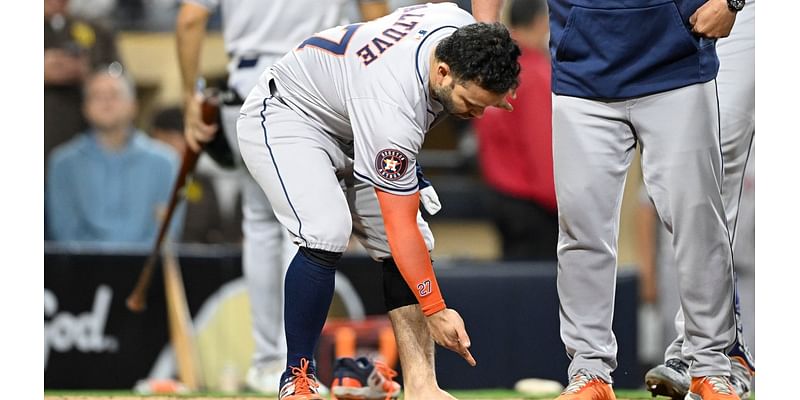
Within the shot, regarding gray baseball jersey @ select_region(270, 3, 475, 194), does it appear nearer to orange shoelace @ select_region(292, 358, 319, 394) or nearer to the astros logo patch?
the astros logo patch

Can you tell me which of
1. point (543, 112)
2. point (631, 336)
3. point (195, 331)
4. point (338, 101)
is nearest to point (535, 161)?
point (543, 112)

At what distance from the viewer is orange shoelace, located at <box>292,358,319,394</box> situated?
433 centimetres

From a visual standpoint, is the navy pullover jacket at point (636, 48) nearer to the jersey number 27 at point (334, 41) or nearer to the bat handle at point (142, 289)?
the jersey number 27 at point (334, 41)

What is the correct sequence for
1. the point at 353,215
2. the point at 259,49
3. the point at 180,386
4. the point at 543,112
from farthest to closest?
the point at 543,112 < the point at 180,386 < the point at 259,49 < the point at 353,215

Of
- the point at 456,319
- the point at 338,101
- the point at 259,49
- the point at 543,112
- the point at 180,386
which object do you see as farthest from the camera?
the point at 543,112

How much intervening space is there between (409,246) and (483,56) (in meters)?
0.67

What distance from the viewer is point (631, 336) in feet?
24.9

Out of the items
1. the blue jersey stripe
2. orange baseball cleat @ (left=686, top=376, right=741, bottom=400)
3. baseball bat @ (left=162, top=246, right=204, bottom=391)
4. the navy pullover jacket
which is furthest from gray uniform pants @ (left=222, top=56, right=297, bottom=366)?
orange baseball cleat @ (left=686, top=376, right=741, bottom=400)

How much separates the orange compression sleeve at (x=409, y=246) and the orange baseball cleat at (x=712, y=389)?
3.19ft

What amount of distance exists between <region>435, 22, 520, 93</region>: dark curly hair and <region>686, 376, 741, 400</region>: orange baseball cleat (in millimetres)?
1240

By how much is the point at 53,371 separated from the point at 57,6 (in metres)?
2.58

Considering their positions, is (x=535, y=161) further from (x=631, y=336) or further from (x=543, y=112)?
(x=631, y=336)

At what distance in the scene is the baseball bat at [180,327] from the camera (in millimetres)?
7469
